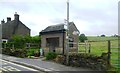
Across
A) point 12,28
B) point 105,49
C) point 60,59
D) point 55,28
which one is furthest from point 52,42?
point 12,28

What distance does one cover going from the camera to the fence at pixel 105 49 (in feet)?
52.6

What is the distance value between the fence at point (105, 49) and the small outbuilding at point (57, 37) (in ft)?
16.1

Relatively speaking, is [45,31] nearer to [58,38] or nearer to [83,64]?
[58,38]

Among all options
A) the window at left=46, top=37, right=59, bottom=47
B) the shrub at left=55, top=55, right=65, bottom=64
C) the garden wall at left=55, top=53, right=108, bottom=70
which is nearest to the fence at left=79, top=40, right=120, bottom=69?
the garden wall at left=55, top=53, right=108, bottom=70

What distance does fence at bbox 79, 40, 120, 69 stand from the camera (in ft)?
52.6

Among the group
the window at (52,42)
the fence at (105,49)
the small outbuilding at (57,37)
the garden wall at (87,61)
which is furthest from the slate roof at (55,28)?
the garden wall at (87,61)

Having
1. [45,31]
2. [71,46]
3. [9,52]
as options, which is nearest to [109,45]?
[71,46]

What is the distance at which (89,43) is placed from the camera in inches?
858

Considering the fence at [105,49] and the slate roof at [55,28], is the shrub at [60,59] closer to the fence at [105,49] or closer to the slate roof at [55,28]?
the fence at [105,49]

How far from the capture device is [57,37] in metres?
28.8

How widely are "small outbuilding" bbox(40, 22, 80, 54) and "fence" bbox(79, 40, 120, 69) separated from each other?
4915 millimetres

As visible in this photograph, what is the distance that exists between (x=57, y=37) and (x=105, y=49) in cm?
921

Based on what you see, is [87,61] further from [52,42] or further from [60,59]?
[52,42]

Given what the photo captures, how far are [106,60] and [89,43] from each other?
207 inches
